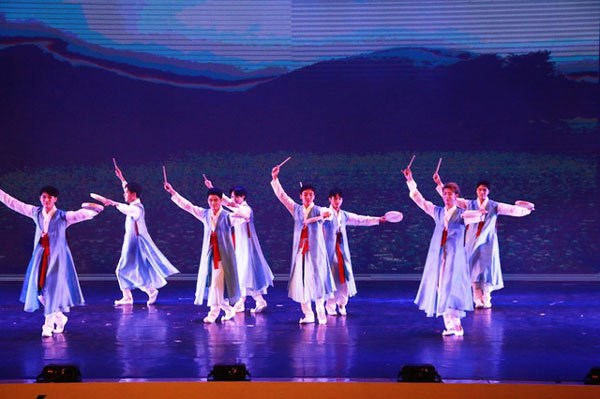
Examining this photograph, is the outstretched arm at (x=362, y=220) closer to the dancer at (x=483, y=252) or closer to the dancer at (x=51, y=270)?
the dancer at (x=483, y=252)

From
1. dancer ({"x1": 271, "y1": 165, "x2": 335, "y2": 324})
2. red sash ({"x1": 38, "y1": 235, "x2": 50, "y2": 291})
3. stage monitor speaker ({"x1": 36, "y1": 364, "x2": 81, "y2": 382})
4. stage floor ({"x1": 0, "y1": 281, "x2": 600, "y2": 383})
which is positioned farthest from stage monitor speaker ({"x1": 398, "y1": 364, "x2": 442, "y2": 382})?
red sash ({"x1": 38, "y1": 235, "x2": 50, "y2": 291})

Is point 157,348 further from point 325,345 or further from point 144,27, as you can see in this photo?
point 144,27

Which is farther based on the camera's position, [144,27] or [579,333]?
[144,27]

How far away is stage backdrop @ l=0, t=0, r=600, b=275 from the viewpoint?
Answer: 10.1 metres

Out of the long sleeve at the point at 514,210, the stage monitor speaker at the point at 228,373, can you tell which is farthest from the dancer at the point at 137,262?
the stage monitor speaker at the point at 228,373

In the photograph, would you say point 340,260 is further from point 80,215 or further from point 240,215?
point 80,215

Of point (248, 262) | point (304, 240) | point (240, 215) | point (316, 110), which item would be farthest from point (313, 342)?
point (316, 110)

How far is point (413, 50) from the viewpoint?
1015 centimetres

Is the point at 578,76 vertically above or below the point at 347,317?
above

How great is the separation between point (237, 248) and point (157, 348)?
2.08 meters

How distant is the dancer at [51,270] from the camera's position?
643 centimetres

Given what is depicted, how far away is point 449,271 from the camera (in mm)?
6227

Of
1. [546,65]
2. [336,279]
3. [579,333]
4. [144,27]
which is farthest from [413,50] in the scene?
[579,333]

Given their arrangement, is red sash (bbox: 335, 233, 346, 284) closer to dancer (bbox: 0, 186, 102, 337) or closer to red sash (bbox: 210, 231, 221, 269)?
red sash (bbox: 210, 231, 221, 269)
